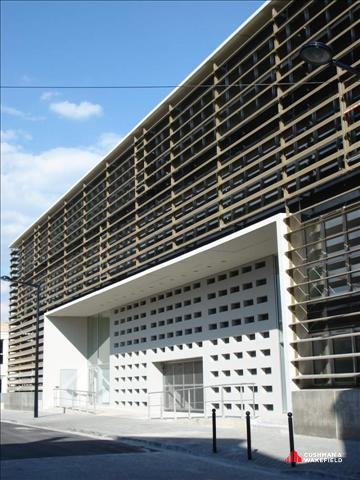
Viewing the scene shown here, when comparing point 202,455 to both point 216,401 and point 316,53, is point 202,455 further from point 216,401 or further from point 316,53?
point 216,401

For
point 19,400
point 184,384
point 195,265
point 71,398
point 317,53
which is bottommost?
point 19,400

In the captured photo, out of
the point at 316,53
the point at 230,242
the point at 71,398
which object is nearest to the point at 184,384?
the point at 230,242

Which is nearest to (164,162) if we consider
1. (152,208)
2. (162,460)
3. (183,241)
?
(152,208)

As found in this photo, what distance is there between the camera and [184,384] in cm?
2845

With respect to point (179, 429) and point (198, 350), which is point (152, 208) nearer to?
point (198, 350)

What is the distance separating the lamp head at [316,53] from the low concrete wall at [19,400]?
111ft

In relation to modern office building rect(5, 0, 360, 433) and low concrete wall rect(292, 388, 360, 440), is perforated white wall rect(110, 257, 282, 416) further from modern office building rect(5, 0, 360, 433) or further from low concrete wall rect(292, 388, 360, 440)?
low concrete wall rect(292, 388, 360, 440)

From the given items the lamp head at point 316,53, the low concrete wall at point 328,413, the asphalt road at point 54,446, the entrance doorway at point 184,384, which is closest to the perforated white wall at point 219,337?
the entrance doorway at point 184,384

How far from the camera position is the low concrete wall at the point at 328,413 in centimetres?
1448

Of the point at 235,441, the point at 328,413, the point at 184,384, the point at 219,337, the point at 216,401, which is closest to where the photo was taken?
the point at 328,413

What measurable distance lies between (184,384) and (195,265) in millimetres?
7175

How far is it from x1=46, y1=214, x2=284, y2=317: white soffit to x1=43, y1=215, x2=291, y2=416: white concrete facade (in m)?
0.04

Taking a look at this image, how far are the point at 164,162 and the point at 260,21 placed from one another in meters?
8.08

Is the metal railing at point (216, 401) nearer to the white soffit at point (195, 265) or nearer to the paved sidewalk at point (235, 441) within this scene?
the paved sidewalk at point (235, 441)
